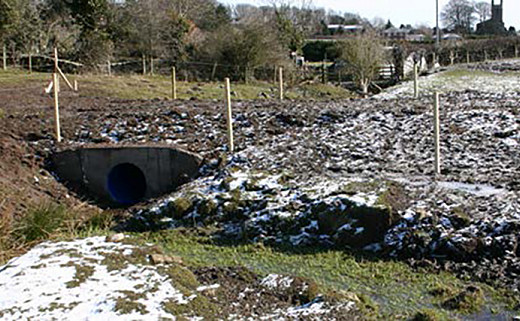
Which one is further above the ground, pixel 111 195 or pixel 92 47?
pixel 92 47

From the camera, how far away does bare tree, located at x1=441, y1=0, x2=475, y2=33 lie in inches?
Answer: 4146

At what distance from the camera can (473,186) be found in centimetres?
956

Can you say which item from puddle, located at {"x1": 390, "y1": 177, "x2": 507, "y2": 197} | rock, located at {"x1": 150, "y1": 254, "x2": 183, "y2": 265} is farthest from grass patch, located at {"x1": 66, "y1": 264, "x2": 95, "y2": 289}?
puddle, located at {"x1": 390, "y1": 177, "x2": 507, "y2": 197}

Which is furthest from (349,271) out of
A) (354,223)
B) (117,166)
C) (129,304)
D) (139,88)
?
(139,88)

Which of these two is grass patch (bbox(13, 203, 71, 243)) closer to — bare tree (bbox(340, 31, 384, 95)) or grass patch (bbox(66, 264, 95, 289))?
grass patch (bbox(66, 264, 95, 289))

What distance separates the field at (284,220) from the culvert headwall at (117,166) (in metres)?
0.32

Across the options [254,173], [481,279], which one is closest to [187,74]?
[254,173]

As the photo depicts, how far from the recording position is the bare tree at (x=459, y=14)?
105312 millimetres

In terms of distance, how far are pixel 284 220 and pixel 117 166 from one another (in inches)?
205

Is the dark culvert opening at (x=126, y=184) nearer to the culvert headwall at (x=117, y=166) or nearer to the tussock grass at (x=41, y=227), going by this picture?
the culvert headwall at (x=117, y=166)

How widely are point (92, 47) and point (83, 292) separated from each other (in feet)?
83.2

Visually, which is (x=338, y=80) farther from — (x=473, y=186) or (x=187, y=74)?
(x=473, y=186)

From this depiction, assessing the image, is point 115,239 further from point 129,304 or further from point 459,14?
point 459,14

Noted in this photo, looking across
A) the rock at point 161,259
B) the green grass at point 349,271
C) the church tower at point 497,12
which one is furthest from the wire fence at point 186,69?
the church tower at point 497,12
